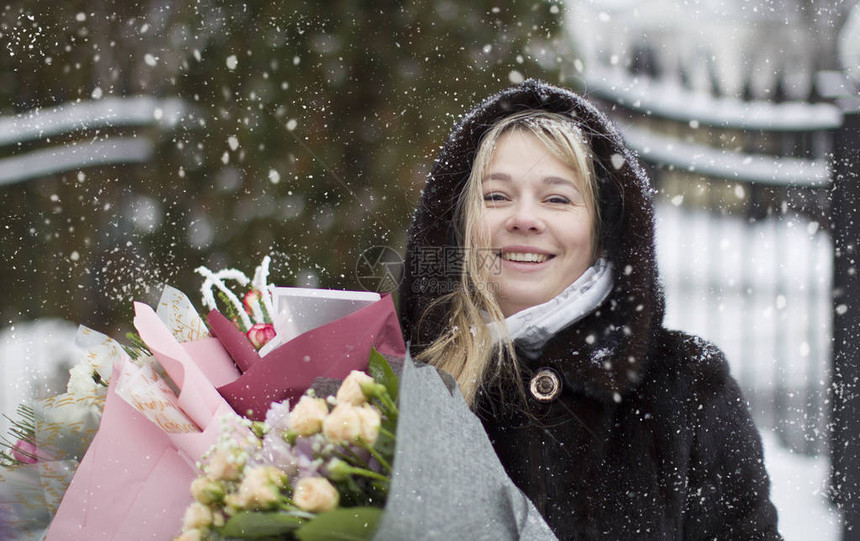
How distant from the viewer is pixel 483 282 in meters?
1.01

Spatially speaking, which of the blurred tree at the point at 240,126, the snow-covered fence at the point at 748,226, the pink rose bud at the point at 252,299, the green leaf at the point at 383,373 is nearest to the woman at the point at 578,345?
the pink rose bud at the point at 252,299

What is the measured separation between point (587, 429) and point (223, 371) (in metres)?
0.53

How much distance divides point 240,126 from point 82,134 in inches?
19.3

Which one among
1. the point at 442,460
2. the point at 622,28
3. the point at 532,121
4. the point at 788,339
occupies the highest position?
the point at 622,28

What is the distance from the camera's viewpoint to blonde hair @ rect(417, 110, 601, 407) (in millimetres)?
959

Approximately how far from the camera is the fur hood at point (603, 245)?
94cm

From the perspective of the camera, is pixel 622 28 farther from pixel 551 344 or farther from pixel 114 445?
pixel 114 445

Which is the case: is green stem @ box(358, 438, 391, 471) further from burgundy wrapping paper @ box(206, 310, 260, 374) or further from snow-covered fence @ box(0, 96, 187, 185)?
snow-covered fence @ box(0, 96, 187, 185)

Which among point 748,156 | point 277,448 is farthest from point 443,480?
point 748,156

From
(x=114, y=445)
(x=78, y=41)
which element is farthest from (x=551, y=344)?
(x=78, y=41)

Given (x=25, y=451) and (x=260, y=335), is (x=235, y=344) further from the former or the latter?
(x=25, y=451)

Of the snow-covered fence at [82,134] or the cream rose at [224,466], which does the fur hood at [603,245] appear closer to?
the cream rose at [224,466]

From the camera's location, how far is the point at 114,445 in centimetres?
56

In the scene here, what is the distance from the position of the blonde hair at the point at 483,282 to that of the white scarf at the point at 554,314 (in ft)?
0.09
